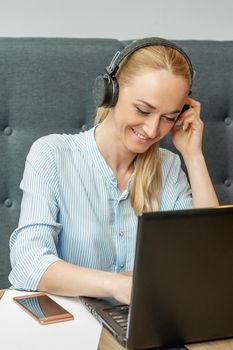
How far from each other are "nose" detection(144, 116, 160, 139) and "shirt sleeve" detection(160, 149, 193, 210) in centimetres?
24

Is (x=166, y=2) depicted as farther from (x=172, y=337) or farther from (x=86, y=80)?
(x=172, y=337)

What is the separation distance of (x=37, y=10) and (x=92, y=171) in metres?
0.70

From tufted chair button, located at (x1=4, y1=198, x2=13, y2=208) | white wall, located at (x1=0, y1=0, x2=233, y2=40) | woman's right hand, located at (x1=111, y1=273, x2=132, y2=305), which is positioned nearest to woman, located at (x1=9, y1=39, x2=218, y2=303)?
woman's right hand, located at (x1=111, y1=273, x2=132, y2=305)

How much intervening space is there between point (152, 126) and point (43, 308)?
0.51 m

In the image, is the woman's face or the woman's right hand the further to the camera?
the woman's face

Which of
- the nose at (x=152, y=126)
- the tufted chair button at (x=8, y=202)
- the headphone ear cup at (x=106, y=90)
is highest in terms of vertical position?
the headphone ear cup at (x=106, y=90)

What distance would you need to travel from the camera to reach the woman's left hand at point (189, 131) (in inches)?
66.8

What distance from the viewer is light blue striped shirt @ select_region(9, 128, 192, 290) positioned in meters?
1.40

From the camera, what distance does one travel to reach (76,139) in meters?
1.61

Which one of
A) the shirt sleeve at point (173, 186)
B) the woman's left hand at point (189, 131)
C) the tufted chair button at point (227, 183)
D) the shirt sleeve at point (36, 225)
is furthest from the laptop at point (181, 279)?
the tufted chair button at point (227, 183)

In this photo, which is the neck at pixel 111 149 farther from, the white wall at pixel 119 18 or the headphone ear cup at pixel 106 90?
A: the white wall at pixel 119 18

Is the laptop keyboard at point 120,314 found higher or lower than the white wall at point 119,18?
lower

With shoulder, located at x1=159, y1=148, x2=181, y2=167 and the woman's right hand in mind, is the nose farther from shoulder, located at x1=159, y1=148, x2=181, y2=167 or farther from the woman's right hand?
the woman's right hand

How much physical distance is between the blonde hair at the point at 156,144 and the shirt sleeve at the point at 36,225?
0.71 feet
